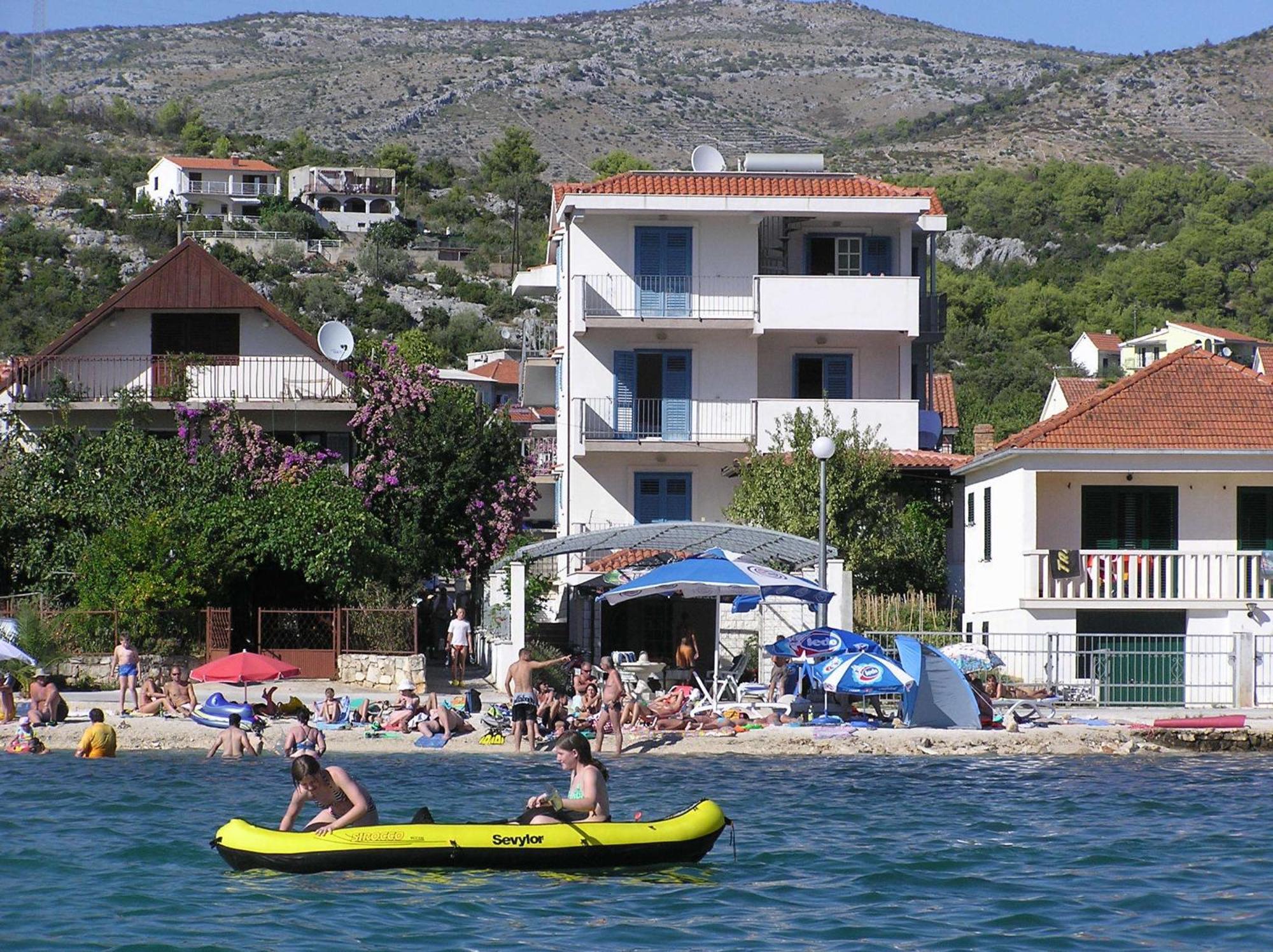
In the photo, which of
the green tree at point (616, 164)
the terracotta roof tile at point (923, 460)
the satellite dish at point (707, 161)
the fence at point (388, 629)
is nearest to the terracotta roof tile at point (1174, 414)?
the terracotta roof tile at point (923, 460)

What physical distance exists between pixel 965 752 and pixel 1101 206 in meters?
112

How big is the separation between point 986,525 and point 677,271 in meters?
10.1

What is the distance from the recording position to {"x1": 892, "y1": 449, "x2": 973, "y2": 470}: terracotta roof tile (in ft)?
127

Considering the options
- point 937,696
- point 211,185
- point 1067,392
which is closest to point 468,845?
point 937,696

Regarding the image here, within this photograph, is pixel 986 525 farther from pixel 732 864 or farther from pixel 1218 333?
pixel 1218 333

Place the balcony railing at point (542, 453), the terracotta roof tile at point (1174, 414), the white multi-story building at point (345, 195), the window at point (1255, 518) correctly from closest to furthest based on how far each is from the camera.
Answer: the terracotta roof tile at point (1174, 414), the window at point (1255, 518), the balcony railing at point (542, 453), the white multi-story building at point (345, 195)

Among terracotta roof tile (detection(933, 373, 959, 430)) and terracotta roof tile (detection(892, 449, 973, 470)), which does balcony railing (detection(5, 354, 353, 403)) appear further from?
terracotta roof tile (detection(933, 373, 959, 430))

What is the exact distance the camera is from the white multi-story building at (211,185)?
134625 mm

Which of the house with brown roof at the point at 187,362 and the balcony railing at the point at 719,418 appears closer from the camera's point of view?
the house with brown roof at the point at 187,362

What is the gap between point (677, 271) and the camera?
134 ft

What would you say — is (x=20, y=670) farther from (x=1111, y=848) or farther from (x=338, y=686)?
(x=1111, y=848)

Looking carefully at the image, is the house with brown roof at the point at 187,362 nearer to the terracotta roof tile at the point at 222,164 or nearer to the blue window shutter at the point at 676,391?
the blue window shutter at the point at 676,391

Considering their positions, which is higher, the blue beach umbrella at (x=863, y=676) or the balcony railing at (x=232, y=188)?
the balcony railing at (x=232, y=188)

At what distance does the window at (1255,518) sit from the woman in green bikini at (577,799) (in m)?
20.1
